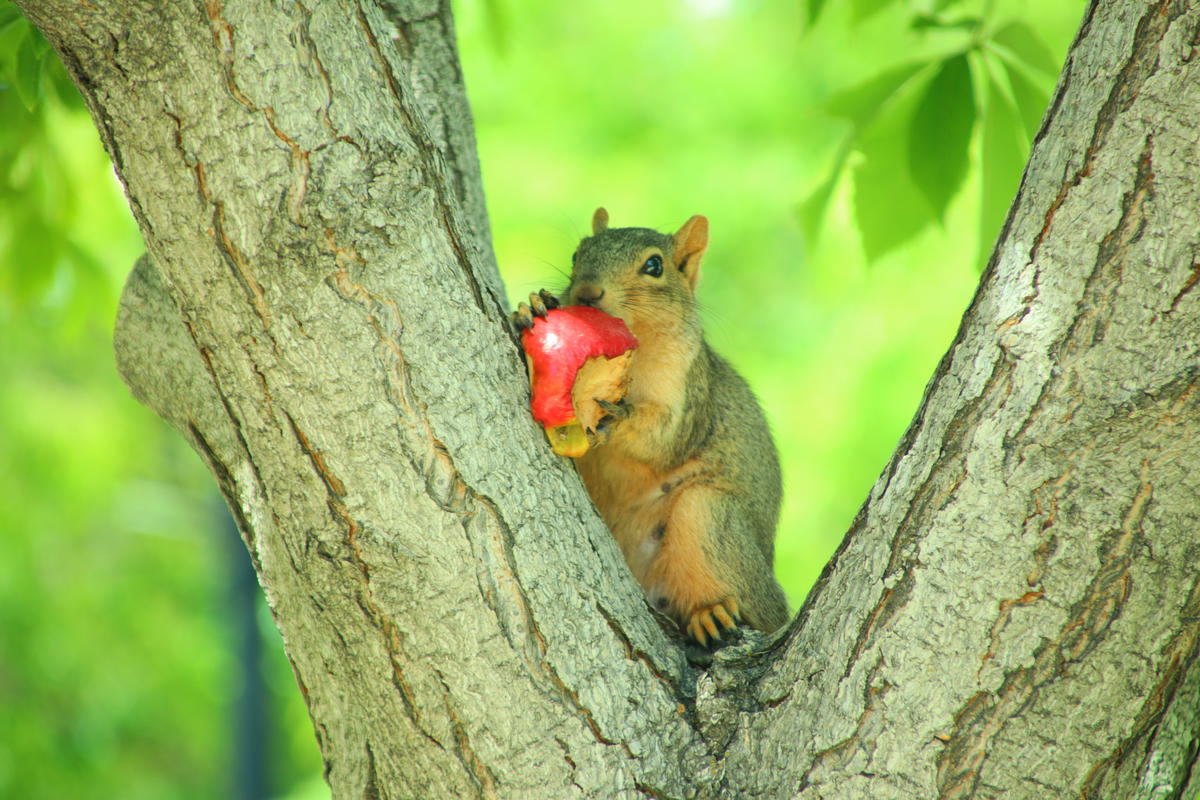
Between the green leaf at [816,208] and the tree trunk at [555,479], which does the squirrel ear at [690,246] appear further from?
the tree trunk at [555,479]

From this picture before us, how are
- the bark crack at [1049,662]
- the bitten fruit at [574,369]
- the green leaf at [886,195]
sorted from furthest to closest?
the green leaf at [886,195] < the bitten fruit at [574,369] < the bark crack at [1049,662]

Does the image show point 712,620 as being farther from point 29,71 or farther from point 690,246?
point 29,71

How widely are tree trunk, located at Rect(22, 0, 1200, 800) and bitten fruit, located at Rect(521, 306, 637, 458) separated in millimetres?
106

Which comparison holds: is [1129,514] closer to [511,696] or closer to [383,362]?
[511,696]

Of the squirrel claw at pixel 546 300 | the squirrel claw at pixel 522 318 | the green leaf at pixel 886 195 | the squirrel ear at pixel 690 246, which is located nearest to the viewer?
the squirrel claw at pixel 522 318

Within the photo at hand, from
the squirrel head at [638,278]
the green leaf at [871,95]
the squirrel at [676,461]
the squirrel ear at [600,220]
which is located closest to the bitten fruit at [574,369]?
the squirrel at [676,461]

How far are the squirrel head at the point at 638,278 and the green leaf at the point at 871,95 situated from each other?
815 mm

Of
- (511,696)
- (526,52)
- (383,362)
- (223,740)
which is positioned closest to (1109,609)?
(511,696)

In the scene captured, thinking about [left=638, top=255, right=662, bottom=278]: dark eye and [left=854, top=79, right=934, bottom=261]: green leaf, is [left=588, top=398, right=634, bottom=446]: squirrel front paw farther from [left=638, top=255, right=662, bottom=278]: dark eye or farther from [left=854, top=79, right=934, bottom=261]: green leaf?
[left=854, top=79, right=934, bottom=261]: green leaf

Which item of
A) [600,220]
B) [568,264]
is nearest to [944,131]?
[600,220]

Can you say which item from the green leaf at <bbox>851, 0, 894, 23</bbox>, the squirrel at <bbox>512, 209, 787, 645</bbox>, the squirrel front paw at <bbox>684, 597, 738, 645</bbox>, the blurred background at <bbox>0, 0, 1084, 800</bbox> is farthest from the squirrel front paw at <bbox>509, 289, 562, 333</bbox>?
the green leaf at <bbox>851, 0, 894, 23</bbox>

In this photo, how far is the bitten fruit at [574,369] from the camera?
2043 millimetres

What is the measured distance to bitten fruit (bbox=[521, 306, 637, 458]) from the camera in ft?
6.70

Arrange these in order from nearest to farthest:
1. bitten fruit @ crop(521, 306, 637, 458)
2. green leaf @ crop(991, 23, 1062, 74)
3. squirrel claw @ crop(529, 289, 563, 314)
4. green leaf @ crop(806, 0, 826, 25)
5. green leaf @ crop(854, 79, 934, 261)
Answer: bitten fruit @ crop(521, 306, 637, 458) < squirrel claw @ crop(529, 289, 563, 314) < green leaf @ crop(991, 23, 1062, 74) < green leaf @ crop(854, 79, 934, 261) < green leaf @ crop(806, 0, 826, 25)
